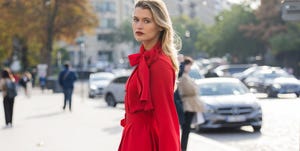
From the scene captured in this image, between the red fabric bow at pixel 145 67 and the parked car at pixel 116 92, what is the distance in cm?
2169

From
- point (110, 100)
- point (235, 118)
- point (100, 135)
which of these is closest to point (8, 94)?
point (100, 135)

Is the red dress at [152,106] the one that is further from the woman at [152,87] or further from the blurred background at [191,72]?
the blurred background at [191,72]

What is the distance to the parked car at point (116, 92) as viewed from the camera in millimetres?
25906

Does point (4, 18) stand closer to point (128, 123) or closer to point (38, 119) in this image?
point (38, 119)

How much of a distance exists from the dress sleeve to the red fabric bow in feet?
0.12

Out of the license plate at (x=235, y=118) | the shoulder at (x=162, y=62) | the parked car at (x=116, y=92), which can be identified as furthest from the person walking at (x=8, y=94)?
the shoulder at (x=162, y=62)

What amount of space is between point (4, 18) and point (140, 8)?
50.4 metres

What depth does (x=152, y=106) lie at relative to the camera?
3.78 m

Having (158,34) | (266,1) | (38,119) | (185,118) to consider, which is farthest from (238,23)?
(158,34)

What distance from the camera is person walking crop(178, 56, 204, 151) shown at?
10.0 metres

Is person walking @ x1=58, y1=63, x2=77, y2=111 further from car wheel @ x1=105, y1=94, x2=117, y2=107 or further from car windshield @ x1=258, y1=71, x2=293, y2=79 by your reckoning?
car windshield @ x1=258, y1=71, x2=293, y2=79

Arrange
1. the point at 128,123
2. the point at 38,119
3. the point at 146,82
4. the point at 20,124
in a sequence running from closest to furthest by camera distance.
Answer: the point at 146,82
the point at 128,123
the point at 20,124
the point at 38,119

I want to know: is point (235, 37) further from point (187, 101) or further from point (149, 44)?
point (149, 44)

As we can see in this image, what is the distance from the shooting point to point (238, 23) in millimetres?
63500
